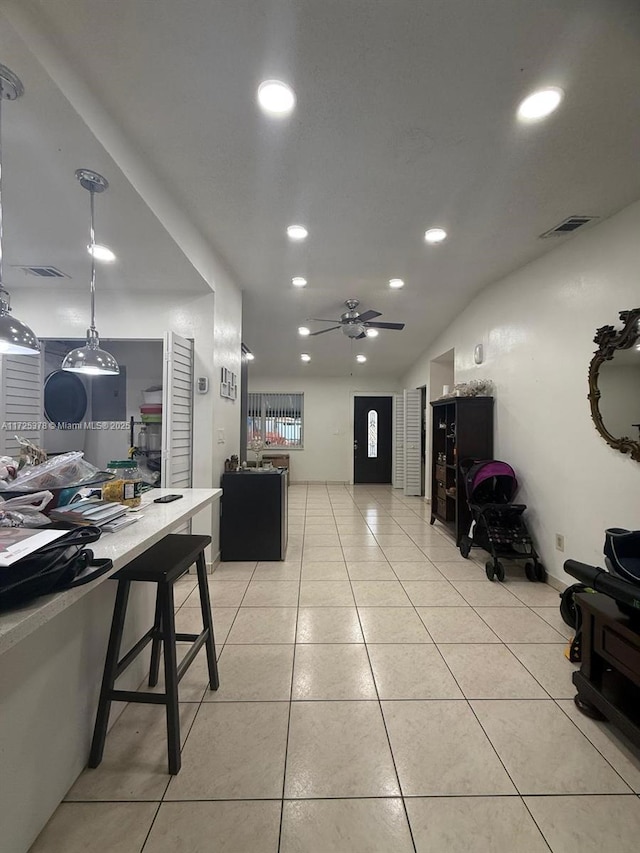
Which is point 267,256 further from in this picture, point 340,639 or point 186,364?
point 340,639

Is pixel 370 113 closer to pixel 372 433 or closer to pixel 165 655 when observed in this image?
pixel 165 655

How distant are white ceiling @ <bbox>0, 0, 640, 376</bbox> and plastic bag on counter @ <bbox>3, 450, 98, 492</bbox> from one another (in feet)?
4.63

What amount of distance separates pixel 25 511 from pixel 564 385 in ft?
11.4

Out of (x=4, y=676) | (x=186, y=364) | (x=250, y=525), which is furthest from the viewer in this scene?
(x=250, y=525)

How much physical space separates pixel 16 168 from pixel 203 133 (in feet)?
3.05

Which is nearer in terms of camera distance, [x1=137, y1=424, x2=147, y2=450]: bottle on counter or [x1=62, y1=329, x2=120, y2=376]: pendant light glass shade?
[x1=62, y1=329, x2=120, y2=376]: pendant light glass shade

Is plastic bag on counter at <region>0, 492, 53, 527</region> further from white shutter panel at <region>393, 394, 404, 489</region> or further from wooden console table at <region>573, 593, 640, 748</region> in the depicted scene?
white shutter panel at <region>393, 394, 404, 489</region>

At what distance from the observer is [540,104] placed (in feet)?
5.67

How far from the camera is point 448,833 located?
3.96ft

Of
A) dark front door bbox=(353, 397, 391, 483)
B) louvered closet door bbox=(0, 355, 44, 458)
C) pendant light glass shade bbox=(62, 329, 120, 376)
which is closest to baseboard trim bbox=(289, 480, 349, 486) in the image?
dark front door bbox=(353, 397, 391, 483)

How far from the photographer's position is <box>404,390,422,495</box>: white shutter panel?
7.18 meters

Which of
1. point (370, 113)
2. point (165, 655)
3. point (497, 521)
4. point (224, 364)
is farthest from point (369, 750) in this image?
point (224, 364)

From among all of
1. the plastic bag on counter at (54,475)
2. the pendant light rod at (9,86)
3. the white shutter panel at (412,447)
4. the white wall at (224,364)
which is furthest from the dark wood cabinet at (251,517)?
the white shutter panel at (412,447)

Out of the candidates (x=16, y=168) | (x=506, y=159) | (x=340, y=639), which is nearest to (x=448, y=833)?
(x=340, y=639)
